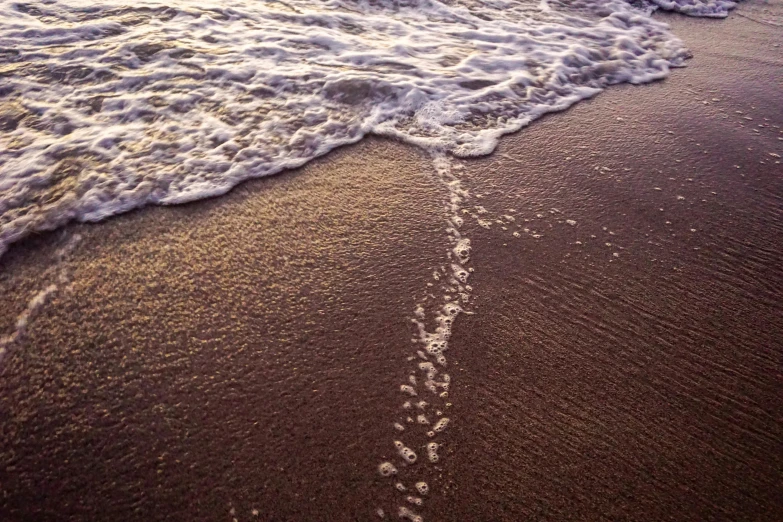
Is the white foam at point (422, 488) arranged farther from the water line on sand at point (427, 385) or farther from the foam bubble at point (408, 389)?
the foam bubble at point (408, 389)

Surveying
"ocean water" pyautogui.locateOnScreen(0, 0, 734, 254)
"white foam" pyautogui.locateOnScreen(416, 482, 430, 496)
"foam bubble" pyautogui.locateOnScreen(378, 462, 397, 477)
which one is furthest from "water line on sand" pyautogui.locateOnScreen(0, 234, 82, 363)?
"white foam" pyautogui.locateOnScreen(416, 482, 430, 496)

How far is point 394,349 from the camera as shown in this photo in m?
1.82

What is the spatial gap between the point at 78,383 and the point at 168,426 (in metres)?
0.35

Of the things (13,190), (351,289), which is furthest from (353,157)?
(13,190)

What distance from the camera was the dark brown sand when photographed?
1475 mm

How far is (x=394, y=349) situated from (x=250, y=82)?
2.06 metres

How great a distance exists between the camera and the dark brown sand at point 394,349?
147 cm

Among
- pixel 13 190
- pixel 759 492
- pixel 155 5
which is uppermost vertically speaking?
pixel 155 5

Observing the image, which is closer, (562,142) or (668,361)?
(668,361)

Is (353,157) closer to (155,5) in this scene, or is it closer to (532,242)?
(532,242)

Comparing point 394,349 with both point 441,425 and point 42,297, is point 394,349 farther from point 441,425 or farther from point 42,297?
point 42,297

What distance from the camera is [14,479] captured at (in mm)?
1429

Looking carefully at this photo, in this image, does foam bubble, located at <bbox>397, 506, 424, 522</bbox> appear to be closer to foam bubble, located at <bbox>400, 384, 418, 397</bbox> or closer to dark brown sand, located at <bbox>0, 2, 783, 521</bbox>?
dark brown sand, located at <bbox>0, 2, 783, 521</bbox>

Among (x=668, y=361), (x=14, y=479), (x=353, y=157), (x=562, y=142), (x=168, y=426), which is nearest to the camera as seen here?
(x=14, y=479)
